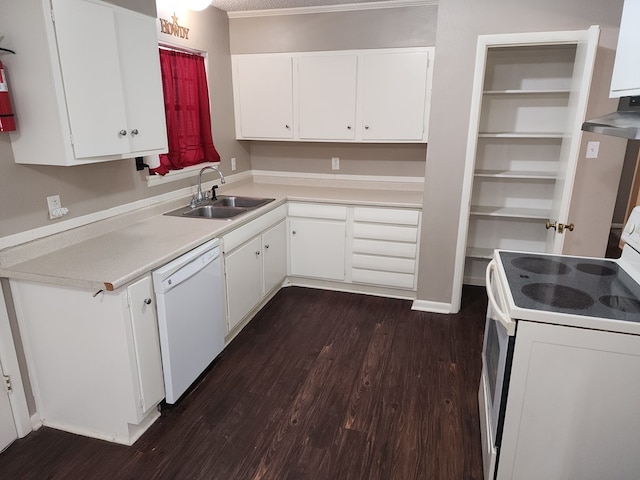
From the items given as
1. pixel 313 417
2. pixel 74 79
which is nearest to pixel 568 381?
pixel 313 417

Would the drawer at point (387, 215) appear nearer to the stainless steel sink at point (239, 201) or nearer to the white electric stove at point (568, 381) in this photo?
the stainless steel sink at point (239, 201)

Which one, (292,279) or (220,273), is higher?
(220,273)

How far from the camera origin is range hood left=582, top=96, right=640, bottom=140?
139cm

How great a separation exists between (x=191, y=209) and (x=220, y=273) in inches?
29.4

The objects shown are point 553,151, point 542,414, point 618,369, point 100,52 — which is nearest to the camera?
point 618,369

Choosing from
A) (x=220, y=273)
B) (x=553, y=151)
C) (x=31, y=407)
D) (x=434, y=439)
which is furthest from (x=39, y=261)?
(x=553, y=151)

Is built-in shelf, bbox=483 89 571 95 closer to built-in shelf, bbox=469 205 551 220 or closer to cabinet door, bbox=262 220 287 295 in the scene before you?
built-in shelf, bbox=469 205 551 220

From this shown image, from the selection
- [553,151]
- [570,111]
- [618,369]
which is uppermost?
[570,111]

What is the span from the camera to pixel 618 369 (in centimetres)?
146

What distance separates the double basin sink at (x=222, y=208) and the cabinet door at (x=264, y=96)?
741 mm

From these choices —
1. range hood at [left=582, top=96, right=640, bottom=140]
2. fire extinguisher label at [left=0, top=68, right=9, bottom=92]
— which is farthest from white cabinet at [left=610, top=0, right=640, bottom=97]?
fire extinguisher label at [left=0, top=68, right=9, bottom=92]

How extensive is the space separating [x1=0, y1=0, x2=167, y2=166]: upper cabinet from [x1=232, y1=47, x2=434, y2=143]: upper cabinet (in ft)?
5.19

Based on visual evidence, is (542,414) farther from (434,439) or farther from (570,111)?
(570,111)

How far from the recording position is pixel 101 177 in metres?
2.48
